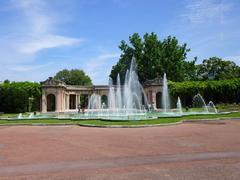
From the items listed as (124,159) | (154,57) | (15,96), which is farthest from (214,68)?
(124,159)

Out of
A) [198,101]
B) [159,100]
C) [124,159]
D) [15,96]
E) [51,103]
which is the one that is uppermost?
[15,96]

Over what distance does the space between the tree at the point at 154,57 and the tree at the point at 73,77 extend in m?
35.5

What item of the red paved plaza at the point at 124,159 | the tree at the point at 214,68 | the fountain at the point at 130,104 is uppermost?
the tree at the point at 214,68

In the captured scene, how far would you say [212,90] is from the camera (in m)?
→ 56.9

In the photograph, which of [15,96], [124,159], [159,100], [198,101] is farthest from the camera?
[159,100]

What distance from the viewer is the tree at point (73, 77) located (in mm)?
103188

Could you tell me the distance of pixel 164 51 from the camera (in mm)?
67188

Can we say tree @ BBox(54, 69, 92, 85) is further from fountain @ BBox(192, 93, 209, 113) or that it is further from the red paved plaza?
the red paved plaza

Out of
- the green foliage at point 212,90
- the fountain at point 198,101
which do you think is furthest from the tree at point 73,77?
the fountain at point 198,101

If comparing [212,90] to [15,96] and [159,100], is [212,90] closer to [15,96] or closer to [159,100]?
[159,100]

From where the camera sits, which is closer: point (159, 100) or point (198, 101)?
point (198, 101)

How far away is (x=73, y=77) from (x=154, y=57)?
44978 mm

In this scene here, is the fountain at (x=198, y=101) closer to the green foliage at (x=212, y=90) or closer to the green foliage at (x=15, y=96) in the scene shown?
the green foliage at (x=212, y=90)

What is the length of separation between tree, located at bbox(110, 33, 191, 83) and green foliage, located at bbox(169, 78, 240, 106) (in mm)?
8714
